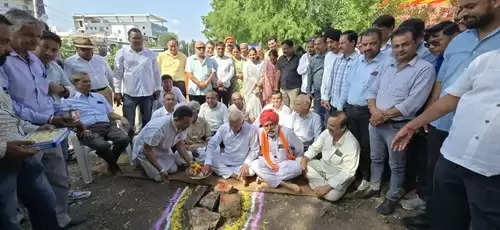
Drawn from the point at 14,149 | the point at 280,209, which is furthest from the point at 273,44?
the point at 14,149

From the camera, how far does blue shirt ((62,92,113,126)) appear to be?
13.2 feet

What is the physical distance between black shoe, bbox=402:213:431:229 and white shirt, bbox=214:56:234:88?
163 inches

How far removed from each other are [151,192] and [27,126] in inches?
67.0

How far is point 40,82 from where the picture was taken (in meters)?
2.70

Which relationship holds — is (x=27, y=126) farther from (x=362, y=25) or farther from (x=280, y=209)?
(x=362, y=25)

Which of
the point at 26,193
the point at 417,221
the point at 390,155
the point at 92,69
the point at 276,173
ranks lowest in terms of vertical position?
the point at 417,221

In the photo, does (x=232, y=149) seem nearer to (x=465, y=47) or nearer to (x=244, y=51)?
(x=465, y=47)

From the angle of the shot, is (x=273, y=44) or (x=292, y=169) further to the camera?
(x=273, y=44)

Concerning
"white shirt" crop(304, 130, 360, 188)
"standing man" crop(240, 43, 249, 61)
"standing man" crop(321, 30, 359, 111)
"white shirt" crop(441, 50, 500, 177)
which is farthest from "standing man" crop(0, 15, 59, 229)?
"standing man" crop(240, 43, 249, 61)

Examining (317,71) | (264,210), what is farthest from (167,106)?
(317,71)

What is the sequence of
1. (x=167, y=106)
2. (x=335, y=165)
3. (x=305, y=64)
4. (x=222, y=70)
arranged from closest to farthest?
1. (x=335, y=165)
2. (x=167, y=106)
3. (x=305, y=64)
4. (x=222, y=70)

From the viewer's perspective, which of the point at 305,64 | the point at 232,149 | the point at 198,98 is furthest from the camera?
the point at 198,98

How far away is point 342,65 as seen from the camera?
4.13 m

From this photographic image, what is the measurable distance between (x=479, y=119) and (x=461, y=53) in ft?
3.11
